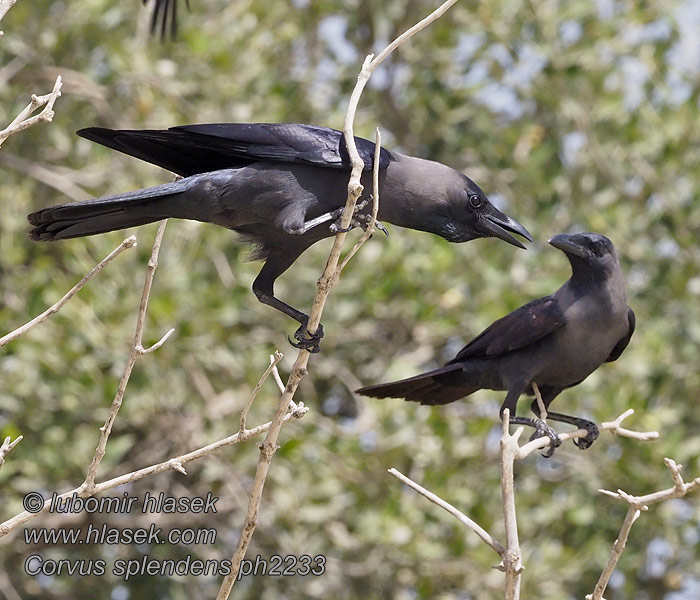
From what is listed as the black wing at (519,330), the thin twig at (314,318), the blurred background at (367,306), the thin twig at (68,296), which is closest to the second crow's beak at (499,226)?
the black wing at (519,330)

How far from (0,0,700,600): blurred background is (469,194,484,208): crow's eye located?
2456 millimetres

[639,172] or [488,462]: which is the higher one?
[639,172]

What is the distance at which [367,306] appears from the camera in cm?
650

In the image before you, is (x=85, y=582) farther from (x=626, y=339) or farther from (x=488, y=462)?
(x=626, y=339)

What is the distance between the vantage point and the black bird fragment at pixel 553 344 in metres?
3.88

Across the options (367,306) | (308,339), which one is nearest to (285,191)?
(308,339)

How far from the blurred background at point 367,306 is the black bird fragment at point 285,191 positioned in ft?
7.05

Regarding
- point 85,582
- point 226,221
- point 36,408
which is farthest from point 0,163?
point 226,221

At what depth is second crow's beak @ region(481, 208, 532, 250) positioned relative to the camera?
12.0ft

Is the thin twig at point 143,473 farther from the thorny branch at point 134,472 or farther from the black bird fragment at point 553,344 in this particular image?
the black bird fragment at point 553,344

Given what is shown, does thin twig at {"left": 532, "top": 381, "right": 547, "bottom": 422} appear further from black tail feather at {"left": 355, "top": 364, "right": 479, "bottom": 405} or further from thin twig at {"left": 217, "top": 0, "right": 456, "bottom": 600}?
thin twig at {"left": 217, "top": 0, "right": 456, "bottom": 600}

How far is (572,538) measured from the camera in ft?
22.5

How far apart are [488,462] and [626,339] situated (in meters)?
2.65

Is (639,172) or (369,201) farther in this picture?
(639,172)
